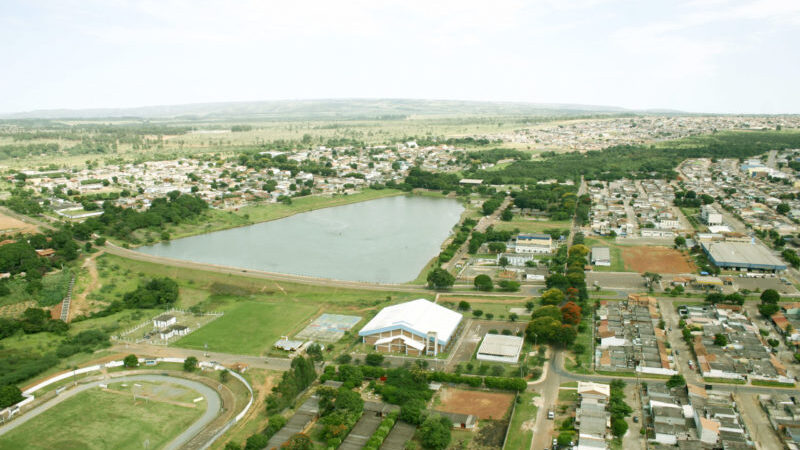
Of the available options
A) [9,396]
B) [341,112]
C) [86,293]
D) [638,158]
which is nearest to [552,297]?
[9,396]

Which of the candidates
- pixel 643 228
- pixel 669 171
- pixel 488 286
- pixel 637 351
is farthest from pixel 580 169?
pixel 637 351

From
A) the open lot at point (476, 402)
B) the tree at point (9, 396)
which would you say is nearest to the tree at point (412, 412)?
the open lot at point (476, 402)

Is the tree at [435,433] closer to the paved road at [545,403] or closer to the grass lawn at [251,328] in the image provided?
the paved road at [545,403]

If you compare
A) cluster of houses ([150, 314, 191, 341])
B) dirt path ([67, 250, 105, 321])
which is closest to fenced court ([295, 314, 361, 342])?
cluster of houses ([150, 314, 191, 341])

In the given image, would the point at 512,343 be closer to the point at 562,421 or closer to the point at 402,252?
the point at 562,421

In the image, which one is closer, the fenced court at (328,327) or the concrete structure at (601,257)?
the fenced court at (328,327)

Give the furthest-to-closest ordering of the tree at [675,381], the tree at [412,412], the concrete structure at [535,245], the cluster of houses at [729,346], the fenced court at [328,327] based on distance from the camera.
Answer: the concrete structure at [535,245]
the fenced court at [328,327]
the cluster of houses at [729,346]
the tree at [675,381]
the tree at [412,412]

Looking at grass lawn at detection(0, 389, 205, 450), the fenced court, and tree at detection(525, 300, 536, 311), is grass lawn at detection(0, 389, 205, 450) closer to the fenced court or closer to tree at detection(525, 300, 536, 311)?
the fenced court
